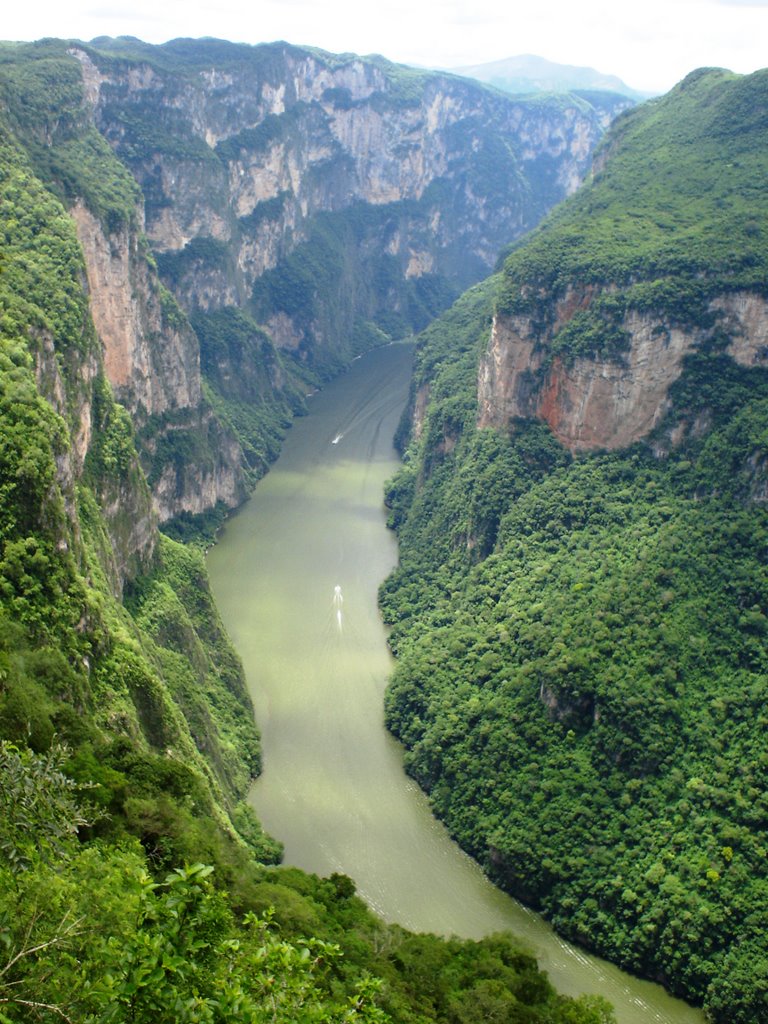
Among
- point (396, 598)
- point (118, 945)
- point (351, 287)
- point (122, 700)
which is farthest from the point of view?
point (351, 287)

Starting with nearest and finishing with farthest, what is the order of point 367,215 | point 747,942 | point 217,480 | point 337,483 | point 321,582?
point 747,942 → point 321,582 → point 217,480 → point 337,483 → point 367,215

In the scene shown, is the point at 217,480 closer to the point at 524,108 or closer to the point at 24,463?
the point at 24,463

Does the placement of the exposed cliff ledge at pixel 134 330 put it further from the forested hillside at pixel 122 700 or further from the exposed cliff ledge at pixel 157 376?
the forested hillside at pixel 122 700

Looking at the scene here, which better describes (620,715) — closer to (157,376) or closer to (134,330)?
(134,330)

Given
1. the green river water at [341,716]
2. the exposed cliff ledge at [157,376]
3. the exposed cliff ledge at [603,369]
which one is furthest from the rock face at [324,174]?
the exposed cliff ledge at [603,369]

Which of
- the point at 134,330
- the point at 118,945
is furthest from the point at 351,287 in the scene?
the point at 118,945

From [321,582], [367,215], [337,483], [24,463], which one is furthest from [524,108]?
[24,463]
